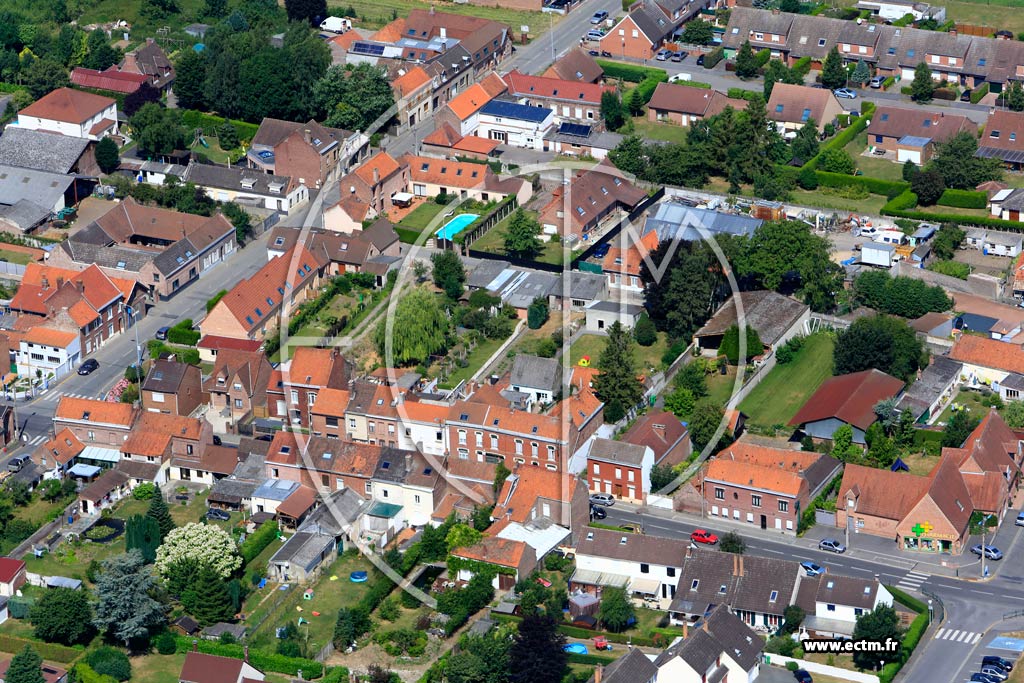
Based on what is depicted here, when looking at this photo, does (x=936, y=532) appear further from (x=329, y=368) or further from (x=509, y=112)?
(x=509, y=112)

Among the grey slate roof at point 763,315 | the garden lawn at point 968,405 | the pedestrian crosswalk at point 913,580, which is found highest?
the grey slate roof at point 763,315

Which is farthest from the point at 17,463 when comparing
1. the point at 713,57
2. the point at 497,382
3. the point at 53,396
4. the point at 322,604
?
the point at 713,57

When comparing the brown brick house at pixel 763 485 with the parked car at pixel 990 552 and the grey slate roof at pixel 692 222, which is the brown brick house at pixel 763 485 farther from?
the grey slate roof at pixel 692 222

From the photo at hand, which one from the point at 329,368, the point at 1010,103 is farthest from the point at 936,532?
the point at 1010,103

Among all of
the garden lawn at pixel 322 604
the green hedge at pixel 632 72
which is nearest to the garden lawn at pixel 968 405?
the garden lawn at pixel 322 604

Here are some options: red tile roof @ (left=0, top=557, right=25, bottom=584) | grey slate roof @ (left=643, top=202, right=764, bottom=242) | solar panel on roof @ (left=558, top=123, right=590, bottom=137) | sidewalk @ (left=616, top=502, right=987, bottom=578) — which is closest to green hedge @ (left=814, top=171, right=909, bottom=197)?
grey slate roof @ (left=643, top=202, right=764, bottom=242)

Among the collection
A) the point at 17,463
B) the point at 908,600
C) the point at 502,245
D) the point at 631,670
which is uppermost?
the point at 631,670

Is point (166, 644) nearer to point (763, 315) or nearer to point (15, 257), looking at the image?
point (763, 315)
